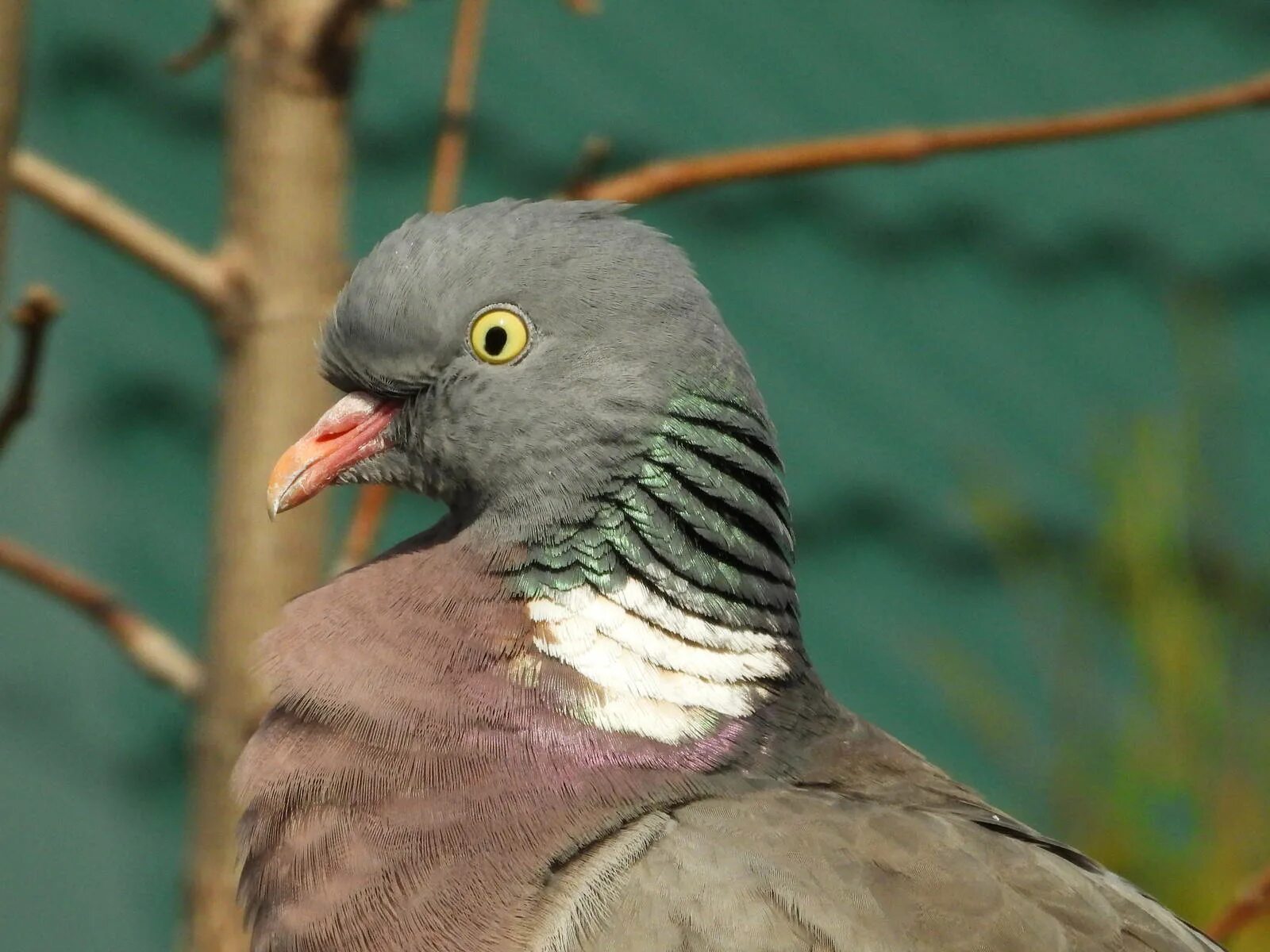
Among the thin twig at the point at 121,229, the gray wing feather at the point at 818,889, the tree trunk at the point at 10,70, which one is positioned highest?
the tree trunk at the point at 10,70

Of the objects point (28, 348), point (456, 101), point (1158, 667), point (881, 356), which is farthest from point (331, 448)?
point (881, 356)

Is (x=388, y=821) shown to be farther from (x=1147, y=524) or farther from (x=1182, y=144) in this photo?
(x=1182, y=144)

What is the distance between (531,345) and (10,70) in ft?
1.73

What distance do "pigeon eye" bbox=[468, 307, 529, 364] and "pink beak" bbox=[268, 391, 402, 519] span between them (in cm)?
12

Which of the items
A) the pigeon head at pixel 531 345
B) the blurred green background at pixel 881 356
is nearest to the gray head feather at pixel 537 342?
the pigeon head at pixel 531 345

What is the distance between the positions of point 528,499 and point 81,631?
2.14 m

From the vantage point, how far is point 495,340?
4.83 ft

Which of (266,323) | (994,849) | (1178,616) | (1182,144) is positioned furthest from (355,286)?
(1182,144)

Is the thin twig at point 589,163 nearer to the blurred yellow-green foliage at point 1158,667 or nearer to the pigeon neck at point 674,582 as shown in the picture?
the pigeon neck at point 674,582

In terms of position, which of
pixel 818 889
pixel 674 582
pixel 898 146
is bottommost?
pixel 818 889

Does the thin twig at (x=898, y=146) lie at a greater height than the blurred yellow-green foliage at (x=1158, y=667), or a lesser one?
greater

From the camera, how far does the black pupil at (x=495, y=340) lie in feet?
4.83

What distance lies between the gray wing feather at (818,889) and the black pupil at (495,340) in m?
0.46

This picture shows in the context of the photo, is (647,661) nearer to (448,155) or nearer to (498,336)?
(498,336)
